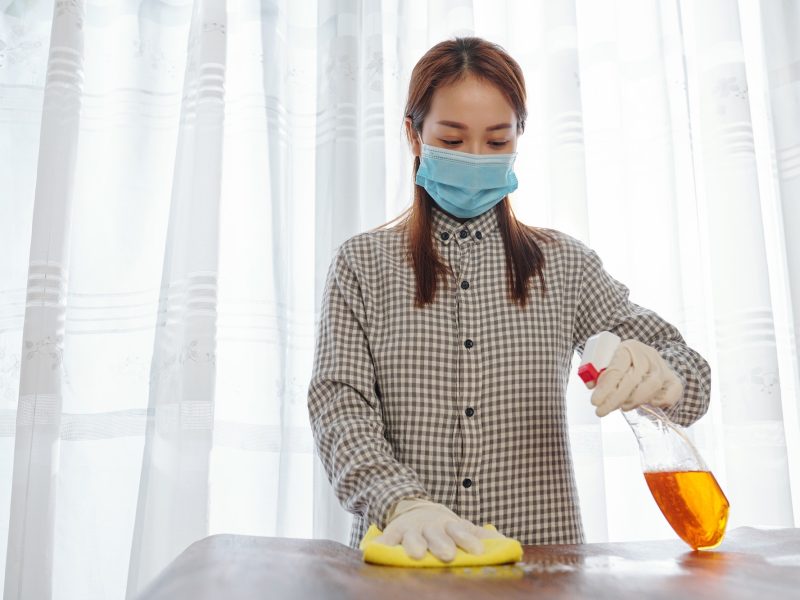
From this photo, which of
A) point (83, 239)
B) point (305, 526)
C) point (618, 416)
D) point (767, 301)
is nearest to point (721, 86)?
point (767, 301)

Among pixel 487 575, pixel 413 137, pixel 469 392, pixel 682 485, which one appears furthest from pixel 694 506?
pixel 413 137

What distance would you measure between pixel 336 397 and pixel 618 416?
2.64ft

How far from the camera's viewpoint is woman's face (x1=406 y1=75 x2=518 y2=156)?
3.82 feet

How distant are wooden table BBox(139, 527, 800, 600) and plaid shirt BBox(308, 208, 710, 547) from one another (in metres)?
0.36

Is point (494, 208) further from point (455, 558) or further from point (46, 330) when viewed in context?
point (46, 330)

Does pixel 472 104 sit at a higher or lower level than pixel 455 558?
higher

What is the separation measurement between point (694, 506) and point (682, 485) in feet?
0.09

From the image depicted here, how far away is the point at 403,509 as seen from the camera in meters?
0.81

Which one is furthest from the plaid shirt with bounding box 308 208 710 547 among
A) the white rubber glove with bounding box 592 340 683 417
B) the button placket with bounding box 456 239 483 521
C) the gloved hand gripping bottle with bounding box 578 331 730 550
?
the gloved hand gripping bottle with bounding box 578 331 730 550

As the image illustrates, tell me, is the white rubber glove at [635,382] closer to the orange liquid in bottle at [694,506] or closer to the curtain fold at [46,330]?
the orange liquid in bottle at [694,506]

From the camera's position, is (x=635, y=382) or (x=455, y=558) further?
(x=635, y=382)

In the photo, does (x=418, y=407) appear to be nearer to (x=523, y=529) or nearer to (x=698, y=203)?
(x=523, y=529)

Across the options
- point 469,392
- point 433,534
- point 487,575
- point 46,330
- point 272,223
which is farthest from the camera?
point 272,223

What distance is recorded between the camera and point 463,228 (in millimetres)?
1230
